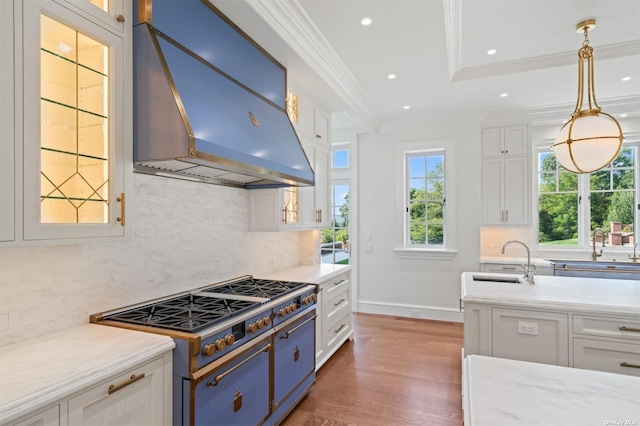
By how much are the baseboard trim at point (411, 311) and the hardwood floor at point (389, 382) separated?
0.36 metres

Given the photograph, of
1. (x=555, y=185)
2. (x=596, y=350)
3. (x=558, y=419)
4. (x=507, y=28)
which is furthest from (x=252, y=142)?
(x=555, y=185)

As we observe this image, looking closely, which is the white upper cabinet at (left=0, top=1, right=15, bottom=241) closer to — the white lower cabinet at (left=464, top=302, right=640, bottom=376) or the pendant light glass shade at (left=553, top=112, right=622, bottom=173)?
the white lower cabinet at (left=464, top=302, right=640, bottom=376)

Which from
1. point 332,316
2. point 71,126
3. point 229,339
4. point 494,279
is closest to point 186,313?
point 229,339

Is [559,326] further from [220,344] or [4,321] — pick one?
[4,321]

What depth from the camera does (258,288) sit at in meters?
2.61

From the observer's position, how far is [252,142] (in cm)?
222

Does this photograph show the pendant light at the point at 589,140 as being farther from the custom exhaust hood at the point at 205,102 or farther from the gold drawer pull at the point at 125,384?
the gold drawer pull at the point at 125,384

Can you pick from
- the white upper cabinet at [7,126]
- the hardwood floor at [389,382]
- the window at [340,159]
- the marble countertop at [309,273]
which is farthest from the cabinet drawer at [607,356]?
the window at [340,159]

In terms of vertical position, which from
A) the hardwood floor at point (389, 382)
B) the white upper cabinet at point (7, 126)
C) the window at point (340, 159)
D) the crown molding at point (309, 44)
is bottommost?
the hardwood floor at point (389, 382)

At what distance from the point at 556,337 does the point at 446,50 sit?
94.4 inches

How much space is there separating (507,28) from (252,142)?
229 cm

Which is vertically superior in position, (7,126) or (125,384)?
(7,126)

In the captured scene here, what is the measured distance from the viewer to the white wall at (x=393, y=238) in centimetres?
478

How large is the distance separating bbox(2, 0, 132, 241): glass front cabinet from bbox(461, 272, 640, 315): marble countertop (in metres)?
2.34
